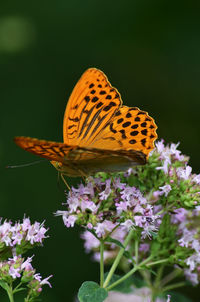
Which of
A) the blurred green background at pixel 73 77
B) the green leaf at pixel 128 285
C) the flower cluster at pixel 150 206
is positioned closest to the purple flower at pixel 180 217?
the flower cluster at pixel 150 206

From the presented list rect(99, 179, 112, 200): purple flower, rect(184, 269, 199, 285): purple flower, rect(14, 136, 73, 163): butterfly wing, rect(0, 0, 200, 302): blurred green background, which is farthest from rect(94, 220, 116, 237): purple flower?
rect(0, 0, 200, 302): blurred green background

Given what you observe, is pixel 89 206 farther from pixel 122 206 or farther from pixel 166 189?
pixel 166 189

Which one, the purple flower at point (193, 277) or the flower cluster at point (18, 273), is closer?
the flower cluster at point (18, 273)

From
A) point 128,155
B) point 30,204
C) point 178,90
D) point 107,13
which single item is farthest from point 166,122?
point 128,155

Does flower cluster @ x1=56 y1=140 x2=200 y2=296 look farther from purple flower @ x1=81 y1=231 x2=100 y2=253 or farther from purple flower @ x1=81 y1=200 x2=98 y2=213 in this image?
purple flower @ x1=81 y1=231 x2=100 y2=253

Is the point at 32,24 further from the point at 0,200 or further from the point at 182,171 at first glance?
the point at 182,171

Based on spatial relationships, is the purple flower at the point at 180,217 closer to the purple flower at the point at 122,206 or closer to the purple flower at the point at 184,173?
the purple flower at the point at 184,173
